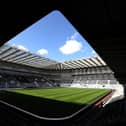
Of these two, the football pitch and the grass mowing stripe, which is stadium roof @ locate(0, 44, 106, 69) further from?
the football pitch

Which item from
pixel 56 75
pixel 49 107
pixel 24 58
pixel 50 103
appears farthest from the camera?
pixel 56 75

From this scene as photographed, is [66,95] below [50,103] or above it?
below

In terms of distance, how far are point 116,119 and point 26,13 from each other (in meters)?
11.8

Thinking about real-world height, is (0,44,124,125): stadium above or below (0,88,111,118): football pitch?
above

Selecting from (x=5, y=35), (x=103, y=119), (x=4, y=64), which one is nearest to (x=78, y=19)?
(x=5, y=35)

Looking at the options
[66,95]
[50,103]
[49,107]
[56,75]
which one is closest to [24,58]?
[66,95]

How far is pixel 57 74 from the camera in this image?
75875mm

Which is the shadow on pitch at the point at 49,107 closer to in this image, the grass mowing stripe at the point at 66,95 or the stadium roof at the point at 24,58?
the grass mowing stripe at the point at 66,95

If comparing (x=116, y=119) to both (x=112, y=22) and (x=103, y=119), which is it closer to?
(x=103, y=119)

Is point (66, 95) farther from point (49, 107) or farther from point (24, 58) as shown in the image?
point (24, 58)

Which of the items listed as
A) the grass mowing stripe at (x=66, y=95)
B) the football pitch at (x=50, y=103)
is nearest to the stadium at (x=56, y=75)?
the grass mowing stripe at (x=66, y=95)

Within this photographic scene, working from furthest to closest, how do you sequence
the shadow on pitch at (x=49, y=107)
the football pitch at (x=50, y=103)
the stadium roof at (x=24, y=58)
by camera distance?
1. the stadium roof at (x=24, y=58)
2. the football pitch at (x=50, y=103)
3. the shadow on pitch at (x=49, y=107)

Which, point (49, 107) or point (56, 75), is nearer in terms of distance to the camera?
point (49, 107)

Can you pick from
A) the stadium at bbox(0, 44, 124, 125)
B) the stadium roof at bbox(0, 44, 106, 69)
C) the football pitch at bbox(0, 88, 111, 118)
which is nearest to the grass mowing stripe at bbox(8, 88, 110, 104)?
the football pitch at bbox(0, 88, 111, 118)
